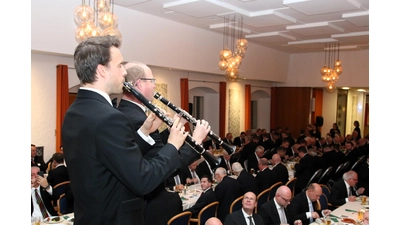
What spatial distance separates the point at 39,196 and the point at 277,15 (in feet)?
23.6

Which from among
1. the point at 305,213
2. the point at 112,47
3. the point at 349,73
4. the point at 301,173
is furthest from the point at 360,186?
the point at 349,73

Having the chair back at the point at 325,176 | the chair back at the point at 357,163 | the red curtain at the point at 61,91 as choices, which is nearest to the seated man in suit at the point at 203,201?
the chair back at the point at 325,176

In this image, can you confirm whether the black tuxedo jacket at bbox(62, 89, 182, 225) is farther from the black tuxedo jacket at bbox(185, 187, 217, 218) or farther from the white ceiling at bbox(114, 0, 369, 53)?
the white ceiling at bbox(114, 0, 369, 53)

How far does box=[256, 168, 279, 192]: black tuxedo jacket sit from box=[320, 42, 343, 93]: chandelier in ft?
19.2

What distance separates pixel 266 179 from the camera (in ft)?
25.7

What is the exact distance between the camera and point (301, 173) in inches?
367

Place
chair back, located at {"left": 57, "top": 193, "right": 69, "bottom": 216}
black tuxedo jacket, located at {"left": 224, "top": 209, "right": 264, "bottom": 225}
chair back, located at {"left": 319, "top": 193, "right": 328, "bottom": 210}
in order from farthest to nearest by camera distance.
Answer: chair back, located at {"left": 319, "top": 193, "right": 328, "bottom": 210}
chair back, located at {"left": 57, "top": 193, "right": 69, "bottom": 216}
black tuxedo jacket, located at {"left": 224, "top": 209, "right": 264, "bottom": 225}

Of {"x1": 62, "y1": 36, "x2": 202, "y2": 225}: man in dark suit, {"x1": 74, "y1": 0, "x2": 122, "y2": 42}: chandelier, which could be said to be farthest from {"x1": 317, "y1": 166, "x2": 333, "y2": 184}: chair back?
{"x1": 62, "y1": 36, "x2": 202, "y2": 225}: man in dark suit

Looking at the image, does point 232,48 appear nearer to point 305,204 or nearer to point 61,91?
point 61,91

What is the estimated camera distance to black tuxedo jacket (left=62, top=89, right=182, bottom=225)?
1.68 meters
